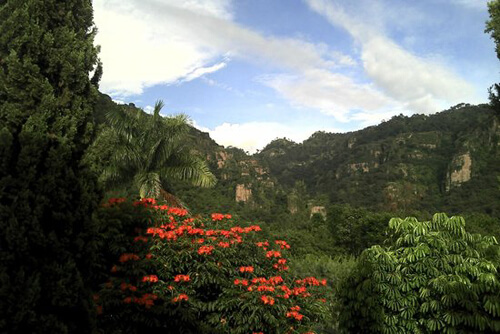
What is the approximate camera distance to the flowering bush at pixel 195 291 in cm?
586

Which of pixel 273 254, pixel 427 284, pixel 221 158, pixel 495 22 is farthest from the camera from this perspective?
→ pixel 221 158

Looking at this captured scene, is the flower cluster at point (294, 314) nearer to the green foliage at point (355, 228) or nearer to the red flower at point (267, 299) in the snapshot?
the red flower at point (267, 299)

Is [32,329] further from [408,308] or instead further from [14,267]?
[408,308]

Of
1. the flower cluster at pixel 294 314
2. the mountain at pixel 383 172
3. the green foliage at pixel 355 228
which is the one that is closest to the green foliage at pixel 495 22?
the flower cluster at pixel 294 314

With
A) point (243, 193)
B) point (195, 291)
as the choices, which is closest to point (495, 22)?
point (195, 291)

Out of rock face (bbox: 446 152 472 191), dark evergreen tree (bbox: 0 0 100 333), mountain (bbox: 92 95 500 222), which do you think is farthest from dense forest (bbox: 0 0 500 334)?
rock face (bbox: 446 152 472 191)

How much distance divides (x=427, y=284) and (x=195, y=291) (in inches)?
159

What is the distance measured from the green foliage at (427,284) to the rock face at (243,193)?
3026 inches

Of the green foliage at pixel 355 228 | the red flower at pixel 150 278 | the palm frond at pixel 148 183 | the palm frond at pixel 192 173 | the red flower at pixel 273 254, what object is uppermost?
the palm frond at pixel 192 173

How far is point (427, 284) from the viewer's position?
665 cm

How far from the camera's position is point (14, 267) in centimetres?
351

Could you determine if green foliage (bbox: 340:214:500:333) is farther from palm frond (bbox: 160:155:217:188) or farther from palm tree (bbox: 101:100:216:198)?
palm tree (bbox: 101:100:216:198)

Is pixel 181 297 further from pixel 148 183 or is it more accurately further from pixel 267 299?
pixel 148 183

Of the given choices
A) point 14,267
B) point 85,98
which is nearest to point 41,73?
point 85,98
